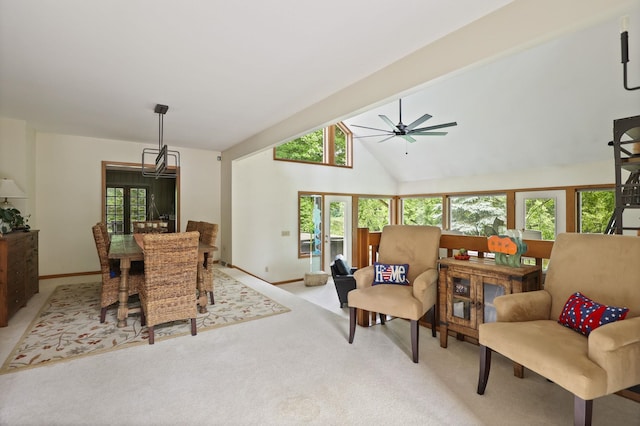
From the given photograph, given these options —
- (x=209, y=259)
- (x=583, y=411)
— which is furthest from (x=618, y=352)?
(x=209, y=259)

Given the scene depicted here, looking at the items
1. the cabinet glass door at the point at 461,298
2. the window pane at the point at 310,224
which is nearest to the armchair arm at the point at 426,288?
the cabinet glass door at the point at 461,298

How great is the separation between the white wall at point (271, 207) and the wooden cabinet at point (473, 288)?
4.51m

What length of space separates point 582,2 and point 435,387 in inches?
92.7

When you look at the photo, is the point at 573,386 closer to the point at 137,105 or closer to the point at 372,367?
the point at 372,367

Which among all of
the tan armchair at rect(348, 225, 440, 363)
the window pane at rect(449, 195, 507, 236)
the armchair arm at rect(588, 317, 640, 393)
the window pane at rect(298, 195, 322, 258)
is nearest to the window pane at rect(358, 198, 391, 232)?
the window pane at rect(298, 195, 322, 258)

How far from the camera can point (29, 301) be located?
3.90 m

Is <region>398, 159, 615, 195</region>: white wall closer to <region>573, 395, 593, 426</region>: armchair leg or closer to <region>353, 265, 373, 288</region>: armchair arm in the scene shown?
<region>353, 265, 373, 288</region>: armchair arm

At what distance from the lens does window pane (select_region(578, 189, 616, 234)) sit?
517cm

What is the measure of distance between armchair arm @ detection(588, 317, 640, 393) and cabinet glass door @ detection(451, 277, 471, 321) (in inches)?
38.6

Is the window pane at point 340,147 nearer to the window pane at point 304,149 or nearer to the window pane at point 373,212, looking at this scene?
the window pane at point 304,149

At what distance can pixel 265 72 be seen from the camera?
9.73ft

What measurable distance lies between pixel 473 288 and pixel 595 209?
4.45 metres

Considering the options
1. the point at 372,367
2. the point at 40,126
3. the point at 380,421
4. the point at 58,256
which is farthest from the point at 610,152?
the point at 58,256

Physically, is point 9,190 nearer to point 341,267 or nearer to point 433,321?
point 341,267
